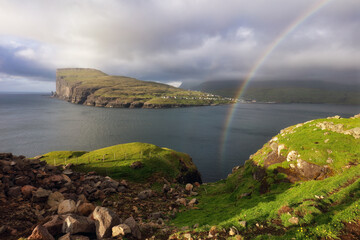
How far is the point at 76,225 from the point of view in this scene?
1606 cm

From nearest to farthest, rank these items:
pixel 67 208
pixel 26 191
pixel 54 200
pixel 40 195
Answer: pixel 67 208
pixel 40 195
pixel 26 191
pixel 54 200

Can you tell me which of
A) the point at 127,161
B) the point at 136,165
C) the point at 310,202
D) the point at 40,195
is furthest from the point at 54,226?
the point at 127,161

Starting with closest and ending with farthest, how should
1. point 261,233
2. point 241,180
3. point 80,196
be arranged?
point 261,233 → point 80,196 → point 241,180

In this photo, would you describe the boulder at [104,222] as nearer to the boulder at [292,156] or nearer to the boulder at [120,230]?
the boulder at [120,230]

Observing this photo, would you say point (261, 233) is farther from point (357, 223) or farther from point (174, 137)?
point (174, 137)

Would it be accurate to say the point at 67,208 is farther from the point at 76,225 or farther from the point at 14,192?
the point at 14,192

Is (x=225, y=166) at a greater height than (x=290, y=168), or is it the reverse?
(x=290, y=168)

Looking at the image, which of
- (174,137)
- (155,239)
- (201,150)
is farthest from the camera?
(174,137)

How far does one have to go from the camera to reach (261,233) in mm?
15141

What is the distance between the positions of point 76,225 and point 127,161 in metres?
40.3

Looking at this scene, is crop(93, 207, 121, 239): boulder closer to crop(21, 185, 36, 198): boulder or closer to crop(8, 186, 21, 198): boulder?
crop(21, 185, 36, 198): boulder

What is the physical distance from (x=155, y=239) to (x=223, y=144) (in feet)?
376

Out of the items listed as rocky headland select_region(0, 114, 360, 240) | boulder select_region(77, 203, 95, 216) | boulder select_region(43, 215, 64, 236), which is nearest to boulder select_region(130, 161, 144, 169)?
rocky headland select_region(0, 114, 360, 240)

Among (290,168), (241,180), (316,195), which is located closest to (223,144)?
(241,180)
